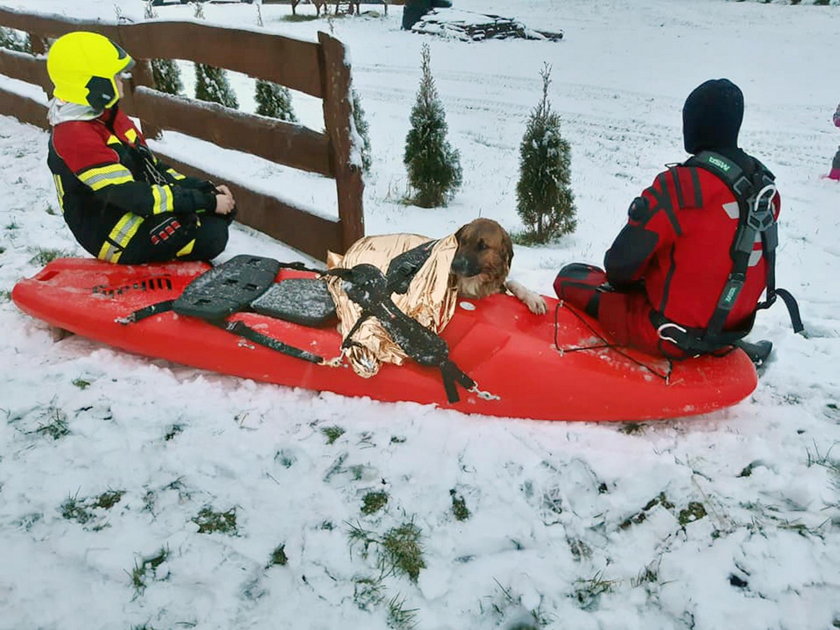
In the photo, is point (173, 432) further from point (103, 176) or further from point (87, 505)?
point (103, 176)

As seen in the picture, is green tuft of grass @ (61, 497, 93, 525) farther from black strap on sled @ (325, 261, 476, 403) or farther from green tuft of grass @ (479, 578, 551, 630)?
green tuft of grass @ (479, 578, 551, 630)

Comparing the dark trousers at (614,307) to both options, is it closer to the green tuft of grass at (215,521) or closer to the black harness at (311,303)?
the black harness at (311,303)

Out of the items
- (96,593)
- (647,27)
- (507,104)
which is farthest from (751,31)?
(96,593)

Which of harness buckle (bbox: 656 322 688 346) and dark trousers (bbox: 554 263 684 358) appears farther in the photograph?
dark trousers (bbox: 554 263 684 358)

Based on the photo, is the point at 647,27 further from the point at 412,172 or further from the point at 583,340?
the point at 583,340

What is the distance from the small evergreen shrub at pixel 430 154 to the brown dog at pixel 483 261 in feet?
10.8

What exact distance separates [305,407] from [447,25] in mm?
18220

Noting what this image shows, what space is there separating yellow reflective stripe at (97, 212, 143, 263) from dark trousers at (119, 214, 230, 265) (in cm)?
2

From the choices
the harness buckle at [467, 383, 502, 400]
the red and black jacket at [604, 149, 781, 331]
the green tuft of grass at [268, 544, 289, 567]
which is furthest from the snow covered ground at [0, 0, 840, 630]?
the red and black jacket at [604, 149, 781, 331]

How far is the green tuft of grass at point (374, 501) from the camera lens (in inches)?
90.3

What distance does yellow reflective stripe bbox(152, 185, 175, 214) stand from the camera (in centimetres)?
328

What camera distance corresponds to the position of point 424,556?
2.11 meters

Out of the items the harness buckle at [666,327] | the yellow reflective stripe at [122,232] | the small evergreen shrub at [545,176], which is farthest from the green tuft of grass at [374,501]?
the small evergreen shrub at [545,176]

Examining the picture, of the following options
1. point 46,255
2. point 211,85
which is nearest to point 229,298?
point 46,255
